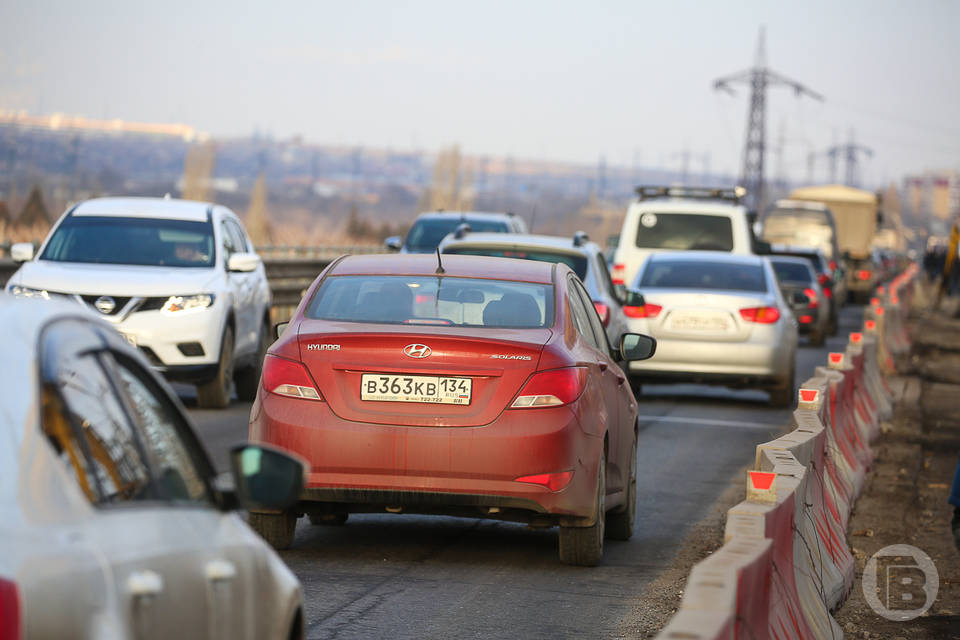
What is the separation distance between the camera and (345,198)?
541 feet

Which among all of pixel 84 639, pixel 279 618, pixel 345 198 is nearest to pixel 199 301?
pixel 279 618

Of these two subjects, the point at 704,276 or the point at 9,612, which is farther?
the point at 704,276

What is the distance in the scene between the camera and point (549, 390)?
812cm

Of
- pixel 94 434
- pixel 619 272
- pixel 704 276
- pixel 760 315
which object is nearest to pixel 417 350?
pixel 94 434

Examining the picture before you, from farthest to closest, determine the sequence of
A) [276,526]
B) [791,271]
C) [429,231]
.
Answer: [791,271] → [429,231] → [276,526]

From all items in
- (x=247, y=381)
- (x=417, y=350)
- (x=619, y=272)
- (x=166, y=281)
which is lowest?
(x=247, y=381)

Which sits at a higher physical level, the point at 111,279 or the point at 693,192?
the point at 111,279

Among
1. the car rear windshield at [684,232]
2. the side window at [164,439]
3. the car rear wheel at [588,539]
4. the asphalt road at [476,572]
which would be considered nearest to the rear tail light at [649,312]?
the asphalt road at [476,572]

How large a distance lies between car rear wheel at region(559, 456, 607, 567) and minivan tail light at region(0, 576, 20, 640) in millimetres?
5637

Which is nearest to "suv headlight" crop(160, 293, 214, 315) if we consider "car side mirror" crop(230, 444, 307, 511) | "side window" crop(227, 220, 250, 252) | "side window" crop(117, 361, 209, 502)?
"side window" crop(227, 220, 250, 252)

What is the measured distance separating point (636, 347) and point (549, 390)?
2.20 meters

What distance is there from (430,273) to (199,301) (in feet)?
22.0

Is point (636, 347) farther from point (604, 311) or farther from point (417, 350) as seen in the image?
point (604, 311)

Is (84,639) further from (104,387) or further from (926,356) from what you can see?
(926,356)
